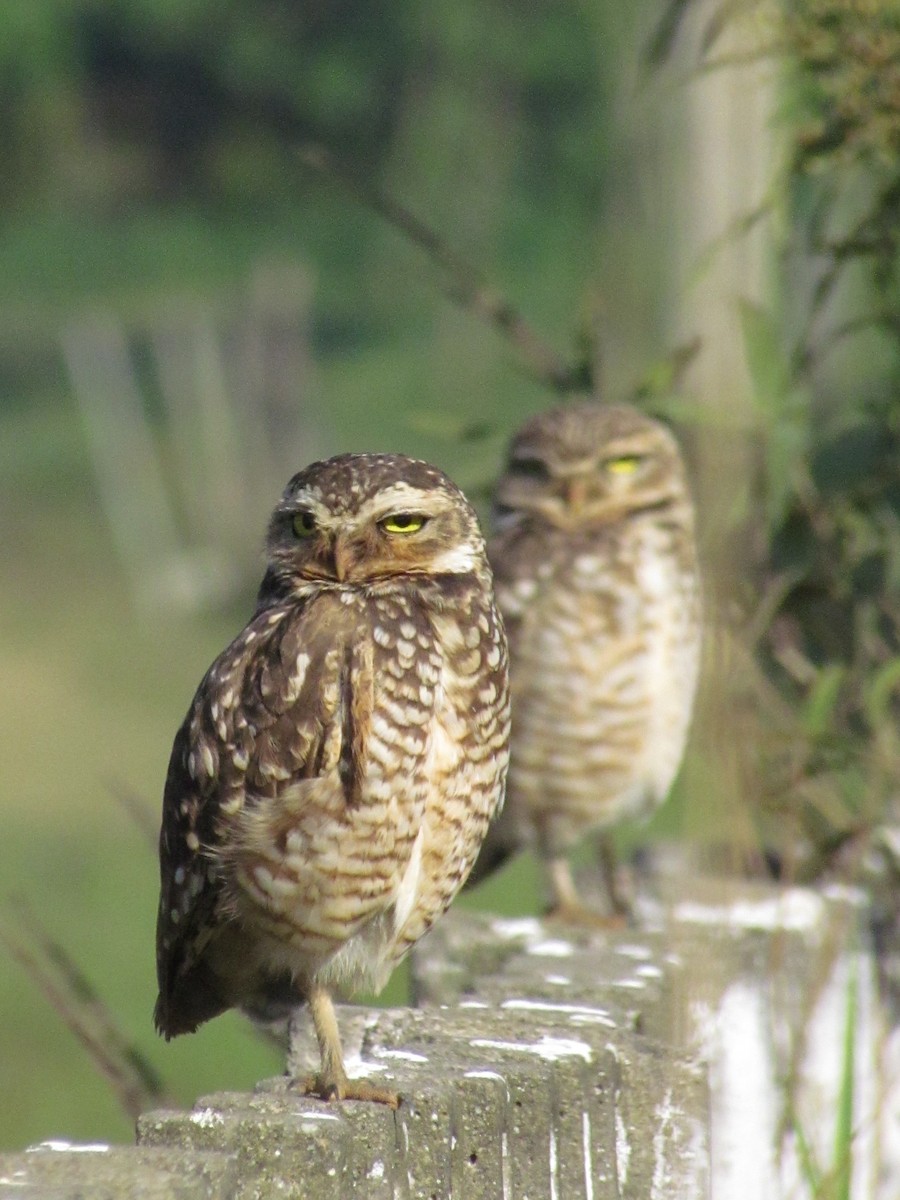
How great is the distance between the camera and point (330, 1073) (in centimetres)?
229

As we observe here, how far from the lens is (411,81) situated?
22.6 metres

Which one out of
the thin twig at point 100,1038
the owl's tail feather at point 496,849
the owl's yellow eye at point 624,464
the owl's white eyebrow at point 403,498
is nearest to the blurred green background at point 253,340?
the owl's yellow eye at point 624,464

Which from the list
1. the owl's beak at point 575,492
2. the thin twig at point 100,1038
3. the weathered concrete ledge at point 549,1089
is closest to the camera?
the weathered concrete ledge at point 549,1089

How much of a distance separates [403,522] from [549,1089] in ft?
2.45

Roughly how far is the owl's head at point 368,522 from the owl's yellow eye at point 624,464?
137 cm

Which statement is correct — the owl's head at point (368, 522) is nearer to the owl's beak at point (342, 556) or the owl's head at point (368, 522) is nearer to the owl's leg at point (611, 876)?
the owl's beak at point (342, 556)

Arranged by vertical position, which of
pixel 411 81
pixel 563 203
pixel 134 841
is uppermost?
pixel 411 81

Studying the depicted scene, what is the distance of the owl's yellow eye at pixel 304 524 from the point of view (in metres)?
2.54

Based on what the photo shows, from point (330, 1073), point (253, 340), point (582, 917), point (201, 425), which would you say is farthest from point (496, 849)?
point (201, 425)

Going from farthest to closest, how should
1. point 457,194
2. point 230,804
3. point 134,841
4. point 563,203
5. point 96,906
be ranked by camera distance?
point 563,203 → point 457,194 → point 134,841 → point 96,906 → point 230,804

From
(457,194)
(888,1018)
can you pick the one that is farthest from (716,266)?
(457,194)

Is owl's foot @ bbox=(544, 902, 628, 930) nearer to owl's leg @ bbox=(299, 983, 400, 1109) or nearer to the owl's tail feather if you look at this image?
the owl's tail feather

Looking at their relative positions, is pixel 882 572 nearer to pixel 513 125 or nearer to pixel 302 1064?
pixel 302 1064

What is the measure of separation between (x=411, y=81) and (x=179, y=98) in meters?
3.88
